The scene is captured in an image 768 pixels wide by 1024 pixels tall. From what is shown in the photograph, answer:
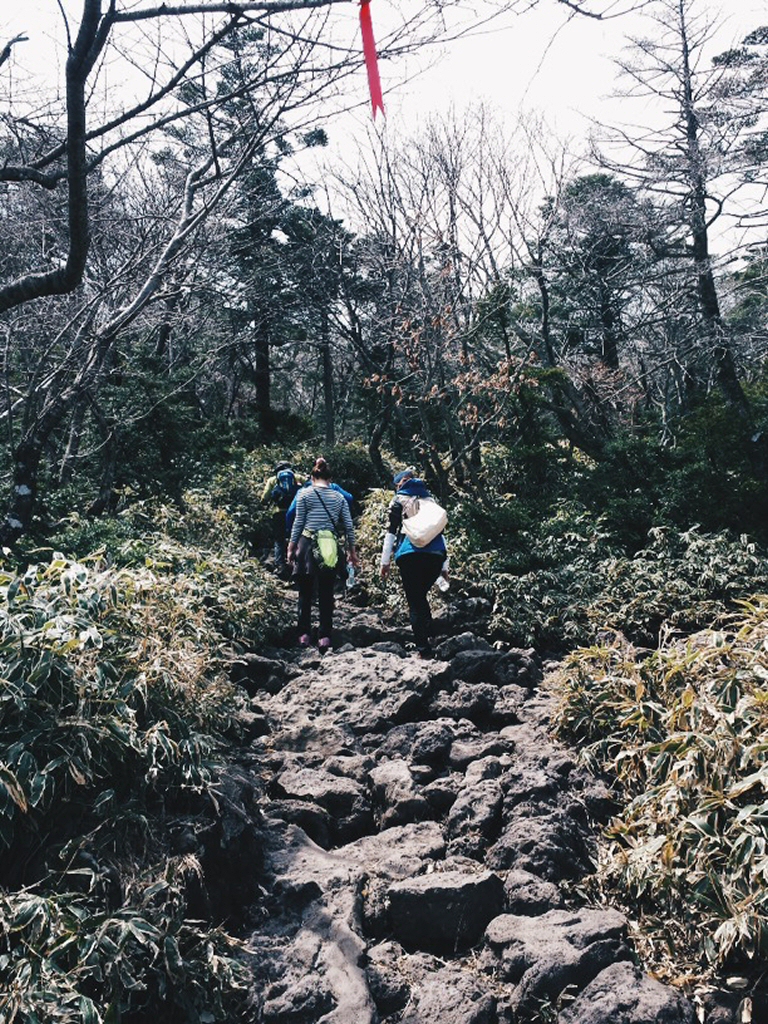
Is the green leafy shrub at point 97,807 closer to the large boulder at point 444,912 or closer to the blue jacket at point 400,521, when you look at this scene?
the large boulder at point 444,912

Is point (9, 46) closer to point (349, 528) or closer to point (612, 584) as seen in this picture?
point (349, 528)

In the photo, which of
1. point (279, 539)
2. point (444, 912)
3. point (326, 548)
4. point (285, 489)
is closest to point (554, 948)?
point (444, 912)

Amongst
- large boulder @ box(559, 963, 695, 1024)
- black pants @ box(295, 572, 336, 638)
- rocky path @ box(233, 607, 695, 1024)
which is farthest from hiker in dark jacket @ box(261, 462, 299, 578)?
large boulder @ box(559, 963, 695, 1024)

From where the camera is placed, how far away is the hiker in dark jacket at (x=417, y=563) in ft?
22.7

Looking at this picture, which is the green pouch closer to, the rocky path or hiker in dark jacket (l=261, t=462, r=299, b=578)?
the rocky path

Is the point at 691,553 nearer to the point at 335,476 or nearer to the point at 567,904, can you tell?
the point at 567,904

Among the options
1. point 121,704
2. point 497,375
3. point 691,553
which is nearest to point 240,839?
point 121,704

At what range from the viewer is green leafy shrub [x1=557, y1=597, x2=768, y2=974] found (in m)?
2.96

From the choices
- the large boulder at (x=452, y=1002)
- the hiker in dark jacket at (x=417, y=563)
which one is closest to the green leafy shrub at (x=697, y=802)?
the large boulder at (x=452, y=1002)

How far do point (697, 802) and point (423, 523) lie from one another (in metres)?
3.68

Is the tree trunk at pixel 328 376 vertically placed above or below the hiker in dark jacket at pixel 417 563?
above

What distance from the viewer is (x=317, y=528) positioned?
7.19m

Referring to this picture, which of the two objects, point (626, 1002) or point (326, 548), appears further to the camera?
point (326, 548)

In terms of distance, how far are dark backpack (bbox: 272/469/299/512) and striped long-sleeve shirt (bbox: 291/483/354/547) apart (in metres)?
2.71
